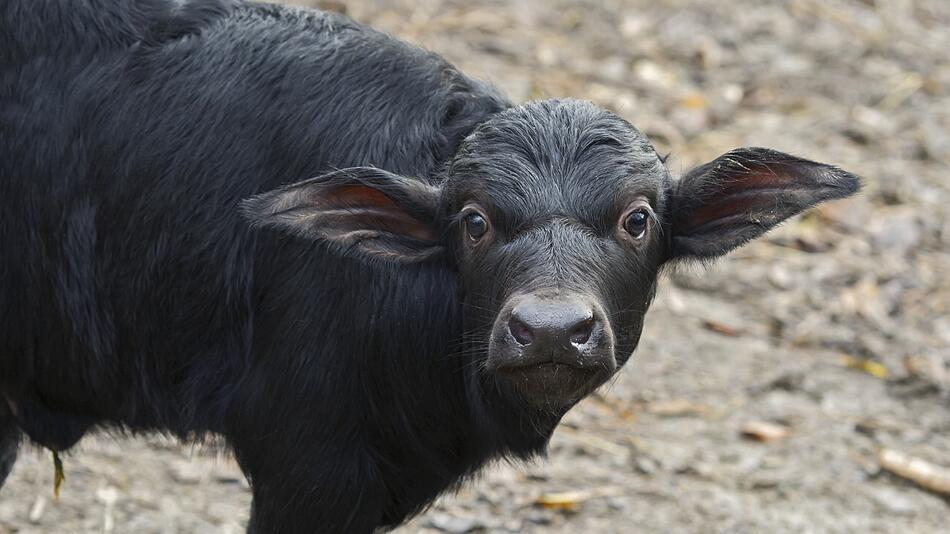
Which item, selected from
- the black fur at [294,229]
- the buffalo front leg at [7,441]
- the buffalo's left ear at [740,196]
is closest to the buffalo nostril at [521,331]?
the black fur at [294,229]

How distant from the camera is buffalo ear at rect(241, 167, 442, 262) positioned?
499cm

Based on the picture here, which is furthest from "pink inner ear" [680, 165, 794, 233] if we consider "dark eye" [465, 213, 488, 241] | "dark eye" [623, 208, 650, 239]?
"dark eye" [465, 213, 488, 241]

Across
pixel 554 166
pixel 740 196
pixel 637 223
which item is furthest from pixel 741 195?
pixel 554 166

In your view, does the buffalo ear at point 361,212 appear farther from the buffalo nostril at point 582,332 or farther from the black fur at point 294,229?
the buffalo nostril at point 582,332

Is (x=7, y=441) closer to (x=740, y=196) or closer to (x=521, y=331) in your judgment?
(x=521, y=331)

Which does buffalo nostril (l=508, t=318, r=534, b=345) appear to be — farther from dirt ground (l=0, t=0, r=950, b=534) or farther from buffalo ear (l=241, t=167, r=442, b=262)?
dirt ground (l=0, t=0, r=950, b=534)

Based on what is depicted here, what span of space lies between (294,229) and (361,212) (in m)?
0.27

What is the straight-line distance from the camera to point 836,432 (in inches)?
318

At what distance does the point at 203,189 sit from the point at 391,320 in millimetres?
879

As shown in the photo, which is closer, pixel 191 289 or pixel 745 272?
pixel 191 289

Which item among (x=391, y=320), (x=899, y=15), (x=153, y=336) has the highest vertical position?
(x=899, y=15)

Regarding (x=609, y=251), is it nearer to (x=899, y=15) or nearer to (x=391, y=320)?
(x=391, y=320)

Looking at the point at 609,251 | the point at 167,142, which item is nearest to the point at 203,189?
the point at 167,142

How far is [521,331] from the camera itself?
179 inches
